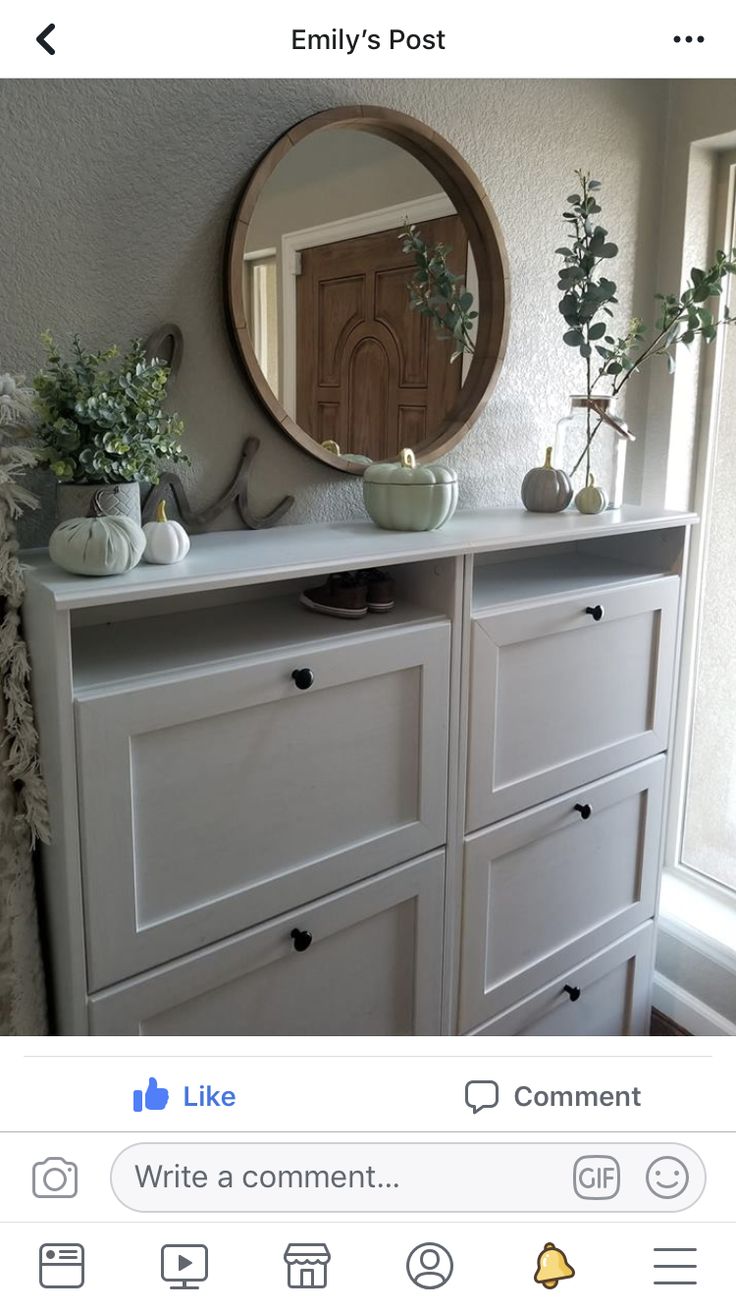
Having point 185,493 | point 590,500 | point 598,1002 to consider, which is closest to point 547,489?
point 590,500

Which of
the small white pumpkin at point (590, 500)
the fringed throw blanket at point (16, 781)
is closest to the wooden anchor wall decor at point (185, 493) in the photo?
the fringed throw blanket at point (16, 781)

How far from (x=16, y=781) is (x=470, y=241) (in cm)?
105

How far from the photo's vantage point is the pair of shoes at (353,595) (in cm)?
123

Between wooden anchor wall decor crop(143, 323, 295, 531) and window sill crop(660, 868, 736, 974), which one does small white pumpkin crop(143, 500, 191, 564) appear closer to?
wooden anchor wall decor crop(143, 323, 295, 531)

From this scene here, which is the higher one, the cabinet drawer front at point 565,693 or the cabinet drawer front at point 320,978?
the cabinet drawer front at point 565,693

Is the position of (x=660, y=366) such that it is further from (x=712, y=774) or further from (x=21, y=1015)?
(x=21, y=1015)
